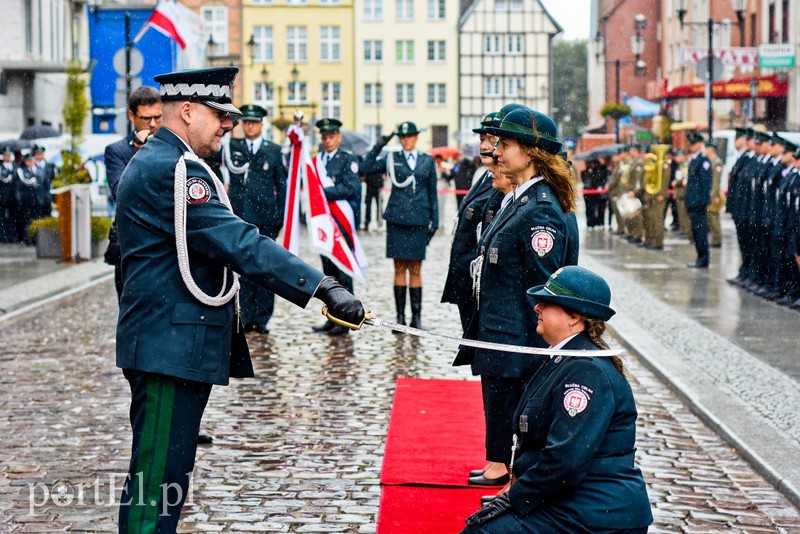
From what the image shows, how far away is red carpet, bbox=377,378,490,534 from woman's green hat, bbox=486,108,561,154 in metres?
1.83

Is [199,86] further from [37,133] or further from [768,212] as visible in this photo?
[37,133]

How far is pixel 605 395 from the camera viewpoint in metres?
4.49

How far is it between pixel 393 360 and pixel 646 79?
233 ft

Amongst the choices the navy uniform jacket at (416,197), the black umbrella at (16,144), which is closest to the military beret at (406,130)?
the navy uniform jacket at (416,197)

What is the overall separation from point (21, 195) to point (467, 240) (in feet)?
71.7

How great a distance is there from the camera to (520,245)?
6453 mm

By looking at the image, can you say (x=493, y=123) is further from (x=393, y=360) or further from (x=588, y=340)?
(x=393, y=360)

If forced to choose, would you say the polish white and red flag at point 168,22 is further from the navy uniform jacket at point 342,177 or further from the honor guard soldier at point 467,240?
the honor guard soldier at point 467,240

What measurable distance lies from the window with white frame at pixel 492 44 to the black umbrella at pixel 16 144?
60589 mm

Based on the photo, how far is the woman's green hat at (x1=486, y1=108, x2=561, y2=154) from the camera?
21.0ft

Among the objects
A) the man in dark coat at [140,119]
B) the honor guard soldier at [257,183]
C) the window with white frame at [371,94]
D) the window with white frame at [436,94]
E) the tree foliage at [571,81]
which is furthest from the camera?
the tree foliage at [571,81]

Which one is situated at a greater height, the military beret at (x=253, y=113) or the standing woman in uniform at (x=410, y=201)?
the military beret at (x=253, y=113)

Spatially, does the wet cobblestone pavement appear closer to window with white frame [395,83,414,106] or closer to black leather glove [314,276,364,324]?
black leather glove [314,276,364,324]

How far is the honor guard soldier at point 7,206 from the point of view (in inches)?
1102
